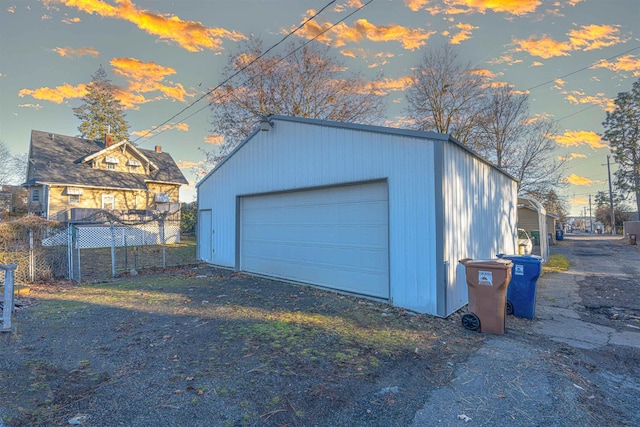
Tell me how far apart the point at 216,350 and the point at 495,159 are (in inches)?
818

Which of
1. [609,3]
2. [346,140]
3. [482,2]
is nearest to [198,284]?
[346,140]

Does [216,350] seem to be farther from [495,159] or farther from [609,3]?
[495,159]

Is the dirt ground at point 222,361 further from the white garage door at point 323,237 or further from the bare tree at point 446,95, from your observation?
the bare tree at point 446,95

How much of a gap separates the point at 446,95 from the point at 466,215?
14788mm

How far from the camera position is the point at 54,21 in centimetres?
1087

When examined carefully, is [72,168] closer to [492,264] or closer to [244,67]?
[244,67]

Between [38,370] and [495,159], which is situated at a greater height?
[495,159]

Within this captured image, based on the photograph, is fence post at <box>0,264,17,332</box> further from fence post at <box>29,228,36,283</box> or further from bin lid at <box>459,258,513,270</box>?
bin lid at <box>459,258,513,270</box>

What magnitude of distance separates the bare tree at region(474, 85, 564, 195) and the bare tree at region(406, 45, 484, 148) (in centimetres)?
90

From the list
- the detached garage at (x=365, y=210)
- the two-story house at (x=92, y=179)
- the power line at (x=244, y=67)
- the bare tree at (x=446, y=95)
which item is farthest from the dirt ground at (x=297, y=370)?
the two-story house at (x=92, y=179)

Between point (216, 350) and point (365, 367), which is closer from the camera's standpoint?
point (365, 367)

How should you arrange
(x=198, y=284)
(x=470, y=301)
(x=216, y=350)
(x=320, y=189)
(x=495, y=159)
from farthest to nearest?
(x=495, y=159) < (x=198, y=284) < (x=320, y=189) < (x=470, y=301) < (x=216, y=350)

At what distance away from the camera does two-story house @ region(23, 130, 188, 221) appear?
1889 cm

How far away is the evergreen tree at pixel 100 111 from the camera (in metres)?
32.4
